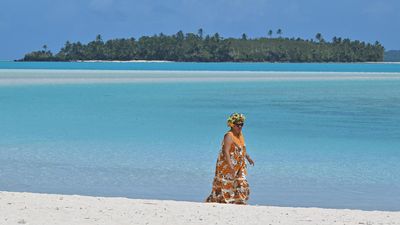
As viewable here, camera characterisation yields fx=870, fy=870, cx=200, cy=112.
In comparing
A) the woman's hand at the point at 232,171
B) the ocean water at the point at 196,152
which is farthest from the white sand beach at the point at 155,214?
the ocean water at the point at 196,152

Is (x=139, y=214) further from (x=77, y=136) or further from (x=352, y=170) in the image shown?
(x=77, y=136)

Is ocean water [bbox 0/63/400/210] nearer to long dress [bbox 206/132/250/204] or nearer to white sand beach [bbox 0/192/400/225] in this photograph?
long dress [bbox 206/132/250/204]

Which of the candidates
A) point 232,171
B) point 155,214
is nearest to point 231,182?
point 232,171

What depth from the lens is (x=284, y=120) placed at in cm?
2302

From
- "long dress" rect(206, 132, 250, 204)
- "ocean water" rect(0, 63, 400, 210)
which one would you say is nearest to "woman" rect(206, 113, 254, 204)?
"long dress" rect(206, 132, 250, 204)

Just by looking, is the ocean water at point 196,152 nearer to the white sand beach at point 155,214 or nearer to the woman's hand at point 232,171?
the woman's hand at point 232,171

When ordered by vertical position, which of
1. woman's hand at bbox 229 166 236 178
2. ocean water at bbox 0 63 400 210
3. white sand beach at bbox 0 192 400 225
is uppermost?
woman's hand at bbox 229 166 236 178

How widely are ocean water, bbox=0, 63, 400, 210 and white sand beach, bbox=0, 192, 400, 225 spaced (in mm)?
A: 2320

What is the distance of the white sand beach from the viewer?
7.23 m

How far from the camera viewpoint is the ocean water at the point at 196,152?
11117mm

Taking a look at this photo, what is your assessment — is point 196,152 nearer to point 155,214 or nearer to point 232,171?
point 232,171

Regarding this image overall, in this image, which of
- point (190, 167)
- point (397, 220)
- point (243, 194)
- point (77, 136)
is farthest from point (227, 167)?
point (77, 136)

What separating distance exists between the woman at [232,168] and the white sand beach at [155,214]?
435mm

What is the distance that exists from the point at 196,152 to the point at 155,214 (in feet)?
26.0
